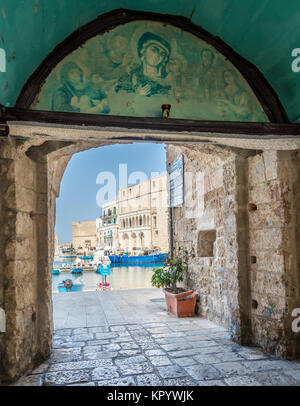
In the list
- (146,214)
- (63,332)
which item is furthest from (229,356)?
(146,214)

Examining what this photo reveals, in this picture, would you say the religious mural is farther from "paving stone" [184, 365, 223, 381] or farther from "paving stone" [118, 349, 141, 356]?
"paving stone" [118, 349, 141, 356]

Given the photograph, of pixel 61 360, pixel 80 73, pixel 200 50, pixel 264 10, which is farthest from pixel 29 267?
pixel 264 10

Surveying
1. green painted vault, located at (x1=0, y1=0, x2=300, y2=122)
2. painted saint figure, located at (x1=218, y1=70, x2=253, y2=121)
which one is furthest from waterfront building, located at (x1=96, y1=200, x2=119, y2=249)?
green painted vault, located at (x1=0, y1=0, x2=300, y2=122)

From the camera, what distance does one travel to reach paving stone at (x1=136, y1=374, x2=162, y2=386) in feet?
8.52

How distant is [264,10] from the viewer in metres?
2.63

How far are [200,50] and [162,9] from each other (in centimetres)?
52

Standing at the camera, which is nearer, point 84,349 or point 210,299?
point 84,349

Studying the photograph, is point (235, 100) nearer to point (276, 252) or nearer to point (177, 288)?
point (276, 252)

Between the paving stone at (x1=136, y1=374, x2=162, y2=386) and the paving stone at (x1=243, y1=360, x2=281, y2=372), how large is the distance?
87 cm

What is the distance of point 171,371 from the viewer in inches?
112

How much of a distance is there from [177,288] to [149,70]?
387 cm

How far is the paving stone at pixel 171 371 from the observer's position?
2.76 meters

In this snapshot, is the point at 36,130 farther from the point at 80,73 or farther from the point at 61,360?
the point at 61,360
